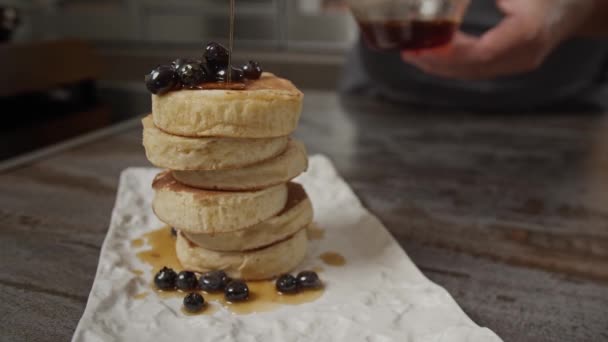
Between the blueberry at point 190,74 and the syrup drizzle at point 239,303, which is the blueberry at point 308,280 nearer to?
the syrup drizzle at point 239,303

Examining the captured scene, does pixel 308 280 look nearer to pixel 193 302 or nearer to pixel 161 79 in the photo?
pixel 193 302

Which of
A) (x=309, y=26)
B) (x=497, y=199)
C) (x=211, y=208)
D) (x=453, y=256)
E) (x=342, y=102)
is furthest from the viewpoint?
(x=309, y=26)

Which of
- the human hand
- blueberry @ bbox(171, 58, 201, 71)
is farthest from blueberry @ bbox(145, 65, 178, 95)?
the human hand

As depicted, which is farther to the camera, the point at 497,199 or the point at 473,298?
the point at 497,199

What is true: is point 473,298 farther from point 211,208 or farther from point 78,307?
point 78,307

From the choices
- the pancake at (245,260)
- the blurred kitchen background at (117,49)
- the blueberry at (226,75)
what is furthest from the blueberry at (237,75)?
the blurred kitchen background at (117,49)

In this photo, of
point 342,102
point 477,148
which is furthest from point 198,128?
point 342,102

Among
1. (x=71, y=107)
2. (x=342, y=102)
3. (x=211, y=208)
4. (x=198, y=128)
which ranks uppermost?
(x=198, y=128)
